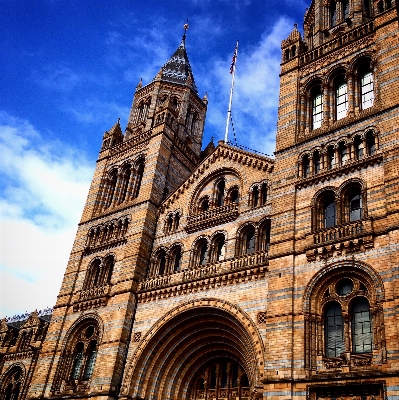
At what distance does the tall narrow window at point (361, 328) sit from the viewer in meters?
17.3

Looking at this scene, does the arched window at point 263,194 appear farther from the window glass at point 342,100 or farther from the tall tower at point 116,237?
the tall tower at point 116,237

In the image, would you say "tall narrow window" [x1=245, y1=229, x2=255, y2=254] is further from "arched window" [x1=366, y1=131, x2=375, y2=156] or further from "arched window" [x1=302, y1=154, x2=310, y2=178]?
"arched window" [x1=366, y1=131, x2=375, y2=156]

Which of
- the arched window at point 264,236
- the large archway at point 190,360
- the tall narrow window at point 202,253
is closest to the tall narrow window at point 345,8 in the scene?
the arched window at point 264,236

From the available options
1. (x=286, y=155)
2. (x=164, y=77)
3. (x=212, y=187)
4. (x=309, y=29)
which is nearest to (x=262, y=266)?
(x=286, y=155)

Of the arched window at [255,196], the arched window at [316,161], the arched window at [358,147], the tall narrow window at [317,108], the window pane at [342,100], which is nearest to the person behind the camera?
the arched window at [358,147]

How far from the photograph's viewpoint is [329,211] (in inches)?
840

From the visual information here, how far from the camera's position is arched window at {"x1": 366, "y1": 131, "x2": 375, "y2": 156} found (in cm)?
2091

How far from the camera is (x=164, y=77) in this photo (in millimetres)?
37750

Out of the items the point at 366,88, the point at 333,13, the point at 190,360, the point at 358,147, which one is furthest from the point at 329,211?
the point at 333,13

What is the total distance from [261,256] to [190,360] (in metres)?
6.56

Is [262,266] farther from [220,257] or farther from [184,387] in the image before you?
[184,387]

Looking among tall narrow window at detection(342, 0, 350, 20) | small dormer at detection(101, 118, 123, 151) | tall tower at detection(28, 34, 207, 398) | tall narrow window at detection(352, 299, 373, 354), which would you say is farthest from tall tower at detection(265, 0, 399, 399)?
small dormer at detection(101, 118, 123, 151)

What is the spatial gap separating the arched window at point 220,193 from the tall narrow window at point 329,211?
7.18m

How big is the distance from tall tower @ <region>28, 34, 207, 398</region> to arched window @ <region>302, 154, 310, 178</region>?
31.7ft
